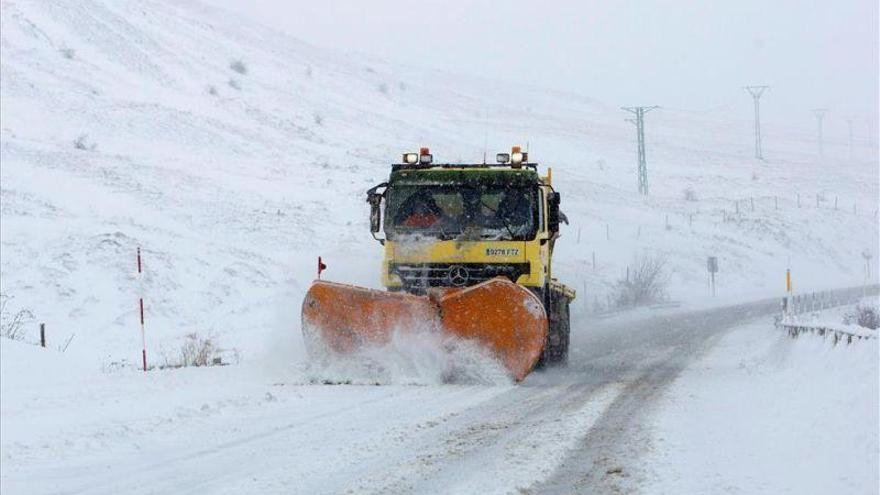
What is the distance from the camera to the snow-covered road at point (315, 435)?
625 centimetres

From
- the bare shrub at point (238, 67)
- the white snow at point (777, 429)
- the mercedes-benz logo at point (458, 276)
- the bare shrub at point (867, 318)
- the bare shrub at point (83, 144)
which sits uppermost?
the bare shrub at point (238, 67)

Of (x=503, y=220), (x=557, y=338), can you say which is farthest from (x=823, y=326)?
(x=503, y=220)

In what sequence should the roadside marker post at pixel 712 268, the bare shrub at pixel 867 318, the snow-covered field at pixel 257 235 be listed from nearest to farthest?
the snow-covered field at pixel 257 235 → the bare shrub at pixel 867 318 → the roadside marker post at pixel 712 268

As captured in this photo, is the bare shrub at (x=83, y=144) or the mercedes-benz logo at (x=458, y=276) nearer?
the mercedes-benz logo at (x=458, y=276)

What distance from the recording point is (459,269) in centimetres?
1184

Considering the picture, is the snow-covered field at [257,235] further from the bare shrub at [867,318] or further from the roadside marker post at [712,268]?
the bare shrub at [867,318]

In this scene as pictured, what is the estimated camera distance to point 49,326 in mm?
19312

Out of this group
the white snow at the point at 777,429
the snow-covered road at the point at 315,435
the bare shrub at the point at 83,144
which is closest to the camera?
the white snow at the point at 777,429

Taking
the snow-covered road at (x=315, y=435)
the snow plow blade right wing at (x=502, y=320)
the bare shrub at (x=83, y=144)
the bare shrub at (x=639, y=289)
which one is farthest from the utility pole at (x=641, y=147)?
the snow plow blade right wing at (x=502, y=320)

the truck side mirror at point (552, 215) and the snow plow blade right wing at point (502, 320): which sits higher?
the truck side mirror at point (552, 215)

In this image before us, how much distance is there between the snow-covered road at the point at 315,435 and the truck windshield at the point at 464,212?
169 centimetres

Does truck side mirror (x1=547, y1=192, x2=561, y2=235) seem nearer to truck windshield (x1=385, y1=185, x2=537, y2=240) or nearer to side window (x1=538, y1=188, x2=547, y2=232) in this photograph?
side window (x1=538, y1=188, x2=547, y2=232)

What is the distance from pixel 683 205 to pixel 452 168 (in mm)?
40847

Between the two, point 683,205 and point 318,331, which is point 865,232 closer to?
point 683,205
